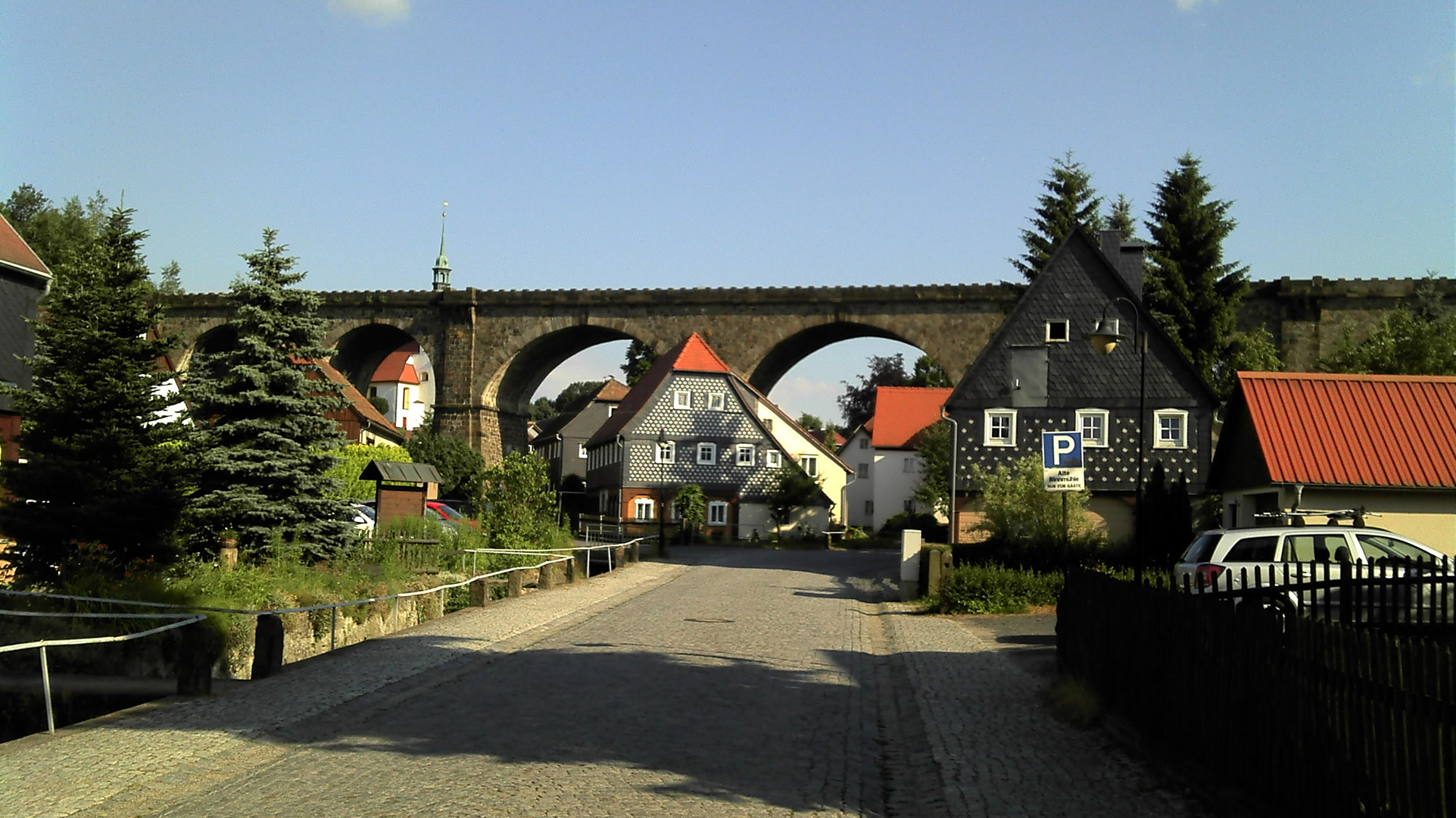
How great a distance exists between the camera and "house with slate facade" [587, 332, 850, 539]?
189ft

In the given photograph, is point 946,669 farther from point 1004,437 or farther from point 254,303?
point 1004,437

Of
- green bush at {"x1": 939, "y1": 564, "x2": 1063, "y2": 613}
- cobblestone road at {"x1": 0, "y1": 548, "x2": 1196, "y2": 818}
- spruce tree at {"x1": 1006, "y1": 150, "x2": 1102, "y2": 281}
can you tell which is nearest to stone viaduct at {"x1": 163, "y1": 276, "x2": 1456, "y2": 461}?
spruce tree at {"x1": 1006, "y1": 150, "x2": 1102, "y2": 281}

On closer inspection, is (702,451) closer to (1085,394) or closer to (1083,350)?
(1085,394)

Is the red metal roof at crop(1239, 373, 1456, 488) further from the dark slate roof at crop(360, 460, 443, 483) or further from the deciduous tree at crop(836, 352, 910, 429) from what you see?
the deciduous tree at crop(836, 352, 910, 429)

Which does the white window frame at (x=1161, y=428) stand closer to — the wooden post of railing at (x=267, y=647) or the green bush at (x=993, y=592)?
the green bush at (x=993, y=592)

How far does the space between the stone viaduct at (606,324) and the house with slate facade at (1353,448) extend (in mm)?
30779

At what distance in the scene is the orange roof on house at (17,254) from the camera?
29828 mm

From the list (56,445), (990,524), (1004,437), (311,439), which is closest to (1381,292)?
(1004,437)

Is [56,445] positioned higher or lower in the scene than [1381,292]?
lower

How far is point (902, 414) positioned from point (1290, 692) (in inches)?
2644

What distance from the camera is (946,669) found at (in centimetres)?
1470

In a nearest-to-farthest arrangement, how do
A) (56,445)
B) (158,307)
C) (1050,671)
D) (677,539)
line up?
(1050,671), (56,445), (158,307), (677,539)

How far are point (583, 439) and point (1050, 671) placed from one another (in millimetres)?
81098

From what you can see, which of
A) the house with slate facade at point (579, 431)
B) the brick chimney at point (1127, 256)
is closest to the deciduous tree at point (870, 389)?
the house with slate facade at point (579, 431)
